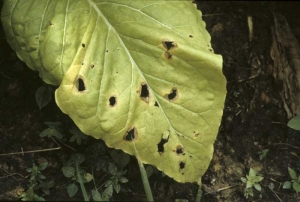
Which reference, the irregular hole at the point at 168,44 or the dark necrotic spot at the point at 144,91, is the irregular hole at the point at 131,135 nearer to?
the dark necrotic spot at the point at 144,91

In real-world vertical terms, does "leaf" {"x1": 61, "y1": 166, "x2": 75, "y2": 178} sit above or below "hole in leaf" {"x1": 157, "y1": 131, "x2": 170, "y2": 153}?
below

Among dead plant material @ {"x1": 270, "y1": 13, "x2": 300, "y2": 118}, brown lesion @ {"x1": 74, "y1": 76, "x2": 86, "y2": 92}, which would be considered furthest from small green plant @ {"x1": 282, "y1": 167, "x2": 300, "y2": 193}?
brown lesion @ {"x1": 74, "y1": 76, "x2": 86, "y2": 92}

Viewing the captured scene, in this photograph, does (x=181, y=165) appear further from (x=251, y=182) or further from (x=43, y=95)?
(x=43, y=95)

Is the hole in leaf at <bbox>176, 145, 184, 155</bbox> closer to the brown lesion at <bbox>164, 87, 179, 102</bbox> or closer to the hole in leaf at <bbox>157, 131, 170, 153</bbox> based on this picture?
the hole in leaf at <bbox>157, 131, 170, 153</bbox>

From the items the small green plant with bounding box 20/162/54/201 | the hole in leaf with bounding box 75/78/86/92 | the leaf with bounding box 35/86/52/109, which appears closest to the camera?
the hole in leaf with bounding box 75/78/86/92

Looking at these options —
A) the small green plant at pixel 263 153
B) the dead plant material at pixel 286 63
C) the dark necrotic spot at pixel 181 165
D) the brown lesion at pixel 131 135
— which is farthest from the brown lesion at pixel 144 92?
the dead plant material at pixel 286 63

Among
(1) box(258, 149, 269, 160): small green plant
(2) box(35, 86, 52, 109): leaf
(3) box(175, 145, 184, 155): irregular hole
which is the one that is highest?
(3) box(175, 145, 184, 155): irregular hole

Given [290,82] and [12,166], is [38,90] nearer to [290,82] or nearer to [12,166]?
[12,166]
